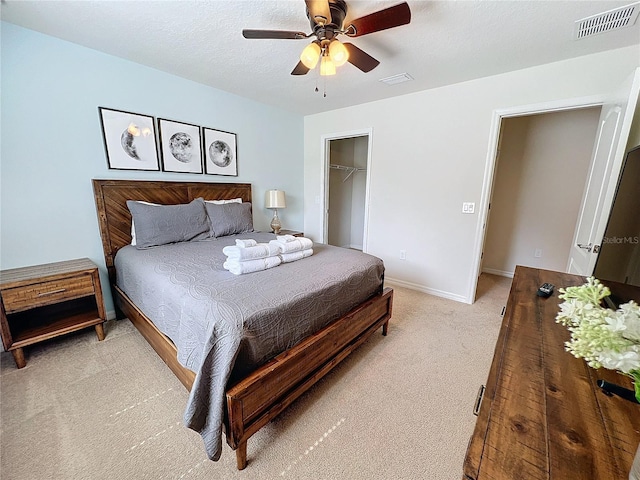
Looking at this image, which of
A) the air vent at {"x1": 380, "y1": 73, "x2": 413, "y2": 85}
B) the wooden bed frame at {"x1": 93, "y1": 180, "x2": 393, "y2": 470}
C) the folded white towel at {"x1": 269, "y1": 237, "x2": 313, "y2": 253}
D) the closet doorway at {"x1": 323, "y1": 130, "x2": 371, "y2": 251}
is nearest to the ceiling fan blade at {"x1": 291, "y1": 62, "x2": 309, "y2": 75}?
the air vent at {"x1": 380, "y1": 73, "x2": 413, "y2": 85}

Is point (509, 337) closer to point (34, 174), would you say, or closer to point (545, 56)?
point (545, 56)

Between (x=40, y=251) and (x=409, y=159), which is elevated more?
(x=409, y=159)

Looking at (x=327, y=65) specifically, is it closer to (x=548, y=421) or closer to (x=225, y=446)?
(x=548, y=421)

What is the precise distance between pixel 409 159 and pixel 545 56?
1.40 metres

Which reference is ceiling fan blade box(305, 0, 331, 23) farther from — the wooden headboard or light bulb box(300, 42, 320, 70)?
the wooden headboard

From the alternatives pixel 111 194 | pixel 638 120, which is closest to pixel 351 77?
pixel 638 120

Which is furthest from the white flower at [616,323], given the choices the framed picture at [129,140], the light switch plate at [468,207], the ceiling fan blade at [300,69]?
the framed picture at [129,140]

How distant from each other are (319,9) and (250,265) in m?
1.52

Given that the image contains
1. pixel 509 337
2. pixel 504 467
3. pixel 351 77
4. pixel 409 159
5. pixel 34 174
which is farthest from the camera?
pixel 409 159

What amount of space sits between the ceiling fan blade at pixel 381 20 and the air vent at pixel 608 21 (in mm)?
1290

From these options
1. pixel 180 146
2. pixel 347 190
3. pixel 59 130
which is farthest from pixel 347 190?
pixel 59 130

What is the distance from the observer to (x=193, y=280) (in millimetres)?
1572

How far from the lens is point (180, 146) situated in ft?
9.24

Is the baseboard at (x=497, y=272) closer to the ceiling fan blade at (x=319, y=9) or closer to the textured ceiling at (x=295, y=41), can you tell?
the textured ceiling at (x=295, y=41)
